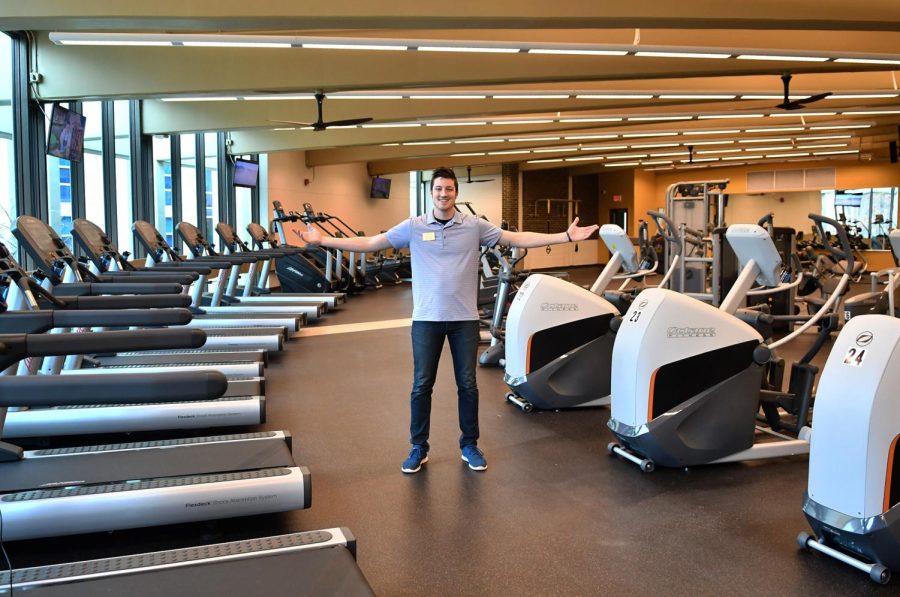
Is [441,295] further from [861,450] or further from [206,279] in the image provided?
[206,279]

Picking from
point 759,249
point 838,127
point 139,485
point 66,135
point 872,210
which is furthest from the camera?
point 872,210

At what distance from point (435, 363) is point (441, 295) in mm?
347

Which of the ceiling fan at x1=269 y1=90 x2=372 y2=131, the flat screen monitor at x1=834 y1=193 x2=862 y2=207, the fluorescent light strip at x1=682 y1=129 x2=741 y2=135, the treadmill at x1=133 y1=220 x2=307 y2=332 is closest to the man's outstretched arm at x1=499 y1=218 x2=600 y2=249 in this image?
the treadmill at x1=133 y1=220 x2=307 y2=332

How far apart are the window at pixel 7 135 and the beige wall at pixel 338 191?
5.96m

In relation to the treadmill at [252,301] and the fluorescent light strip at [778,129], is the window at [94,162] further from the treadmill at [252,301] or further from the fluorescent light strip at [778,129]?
the fluorescent light strip at [778,129]

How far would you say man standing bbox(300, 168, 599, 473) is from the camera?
3.50 metres

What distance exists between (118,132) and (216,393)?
9102 mm

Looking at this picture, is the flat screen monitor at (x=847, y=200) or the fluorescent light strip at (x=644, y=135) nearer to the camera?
the fluorescent light strip at (x=644, y=135)

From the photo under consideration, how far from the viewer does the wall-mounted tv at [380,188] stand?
55.8 feet

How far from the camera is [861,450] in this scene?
2.38m

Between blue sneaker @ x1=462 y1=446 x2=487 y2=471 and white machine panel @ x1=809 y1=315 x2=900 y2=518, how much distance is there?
1529mm

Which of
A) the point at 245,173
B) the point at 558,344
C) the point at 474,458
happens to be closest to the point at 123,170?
the point at 245,173

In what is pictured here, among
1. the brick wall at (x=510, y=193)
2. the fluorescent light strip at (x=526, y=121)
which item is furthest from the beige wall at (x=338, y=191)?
the fluorescent light strip at (x=526, y=121)

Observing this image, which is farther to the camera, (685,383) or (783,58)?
(783,58)
